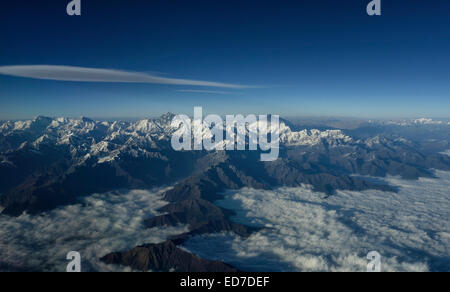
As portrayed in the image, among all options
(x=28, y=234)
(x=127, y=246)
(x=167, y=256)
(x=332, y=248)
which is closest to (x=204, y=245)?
(x=167, y=256)

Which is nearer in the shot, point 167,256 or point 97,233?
point 167,256

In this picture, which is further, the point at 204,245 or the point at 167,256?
the point at 204,245
